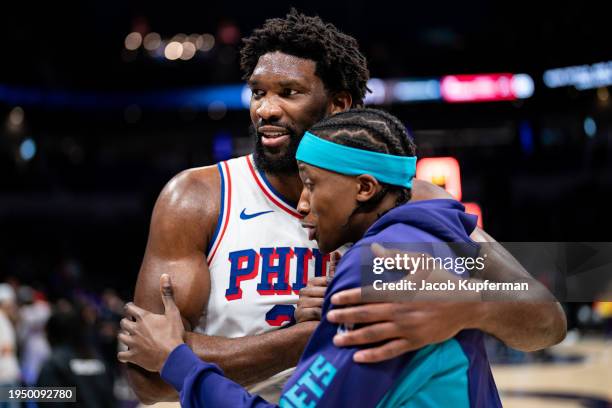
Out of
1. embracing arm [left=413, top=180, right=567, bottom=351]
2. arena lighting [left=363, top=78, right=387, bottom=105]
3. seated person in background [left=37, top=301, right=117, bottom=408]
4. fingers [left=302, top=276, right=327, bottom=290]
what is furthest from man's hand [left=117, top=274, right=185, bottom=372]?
arena lighting [left=363, top=78, right=387, bottom=105]

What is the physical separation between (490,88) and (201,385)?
15.5 m

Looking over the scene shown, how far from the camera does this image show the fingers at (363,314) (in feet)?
5.73

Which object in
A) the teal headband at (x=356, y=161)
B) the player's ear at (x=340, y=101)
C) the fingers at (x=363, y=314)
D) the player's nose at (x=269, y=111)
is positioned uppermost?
the player's ear at (x=340, y=101)

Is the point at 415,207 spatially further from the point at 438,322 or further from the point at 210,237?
the point at 210,237

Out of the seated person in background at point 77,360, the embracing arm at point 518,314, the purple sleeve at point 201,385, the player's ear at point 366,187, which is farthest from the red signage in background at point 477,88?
the purple sleeve at point 201,385

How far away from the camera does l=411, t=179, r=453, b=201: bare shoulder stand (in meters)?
2.58

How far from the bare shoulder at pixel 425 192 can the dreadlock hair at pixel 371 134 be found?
0.51 m

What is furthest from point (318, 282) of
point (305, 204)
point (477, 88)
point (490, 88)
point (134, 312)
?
point (477, 88)

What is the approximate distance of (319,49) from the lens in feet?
8.63

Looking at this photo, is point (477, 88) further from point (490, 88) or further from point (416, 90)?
point (416, 90)

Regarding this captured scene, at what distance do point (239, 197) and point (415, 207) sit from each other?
2.98ft

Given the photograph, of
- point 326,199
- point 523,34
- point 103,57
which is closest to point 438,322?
point 326,199

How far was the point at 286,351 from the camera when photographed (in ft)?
7.58

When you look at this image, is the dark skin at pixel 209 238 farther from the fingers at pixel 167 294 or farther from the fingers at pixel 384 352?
the fingers at pixel 384 352
